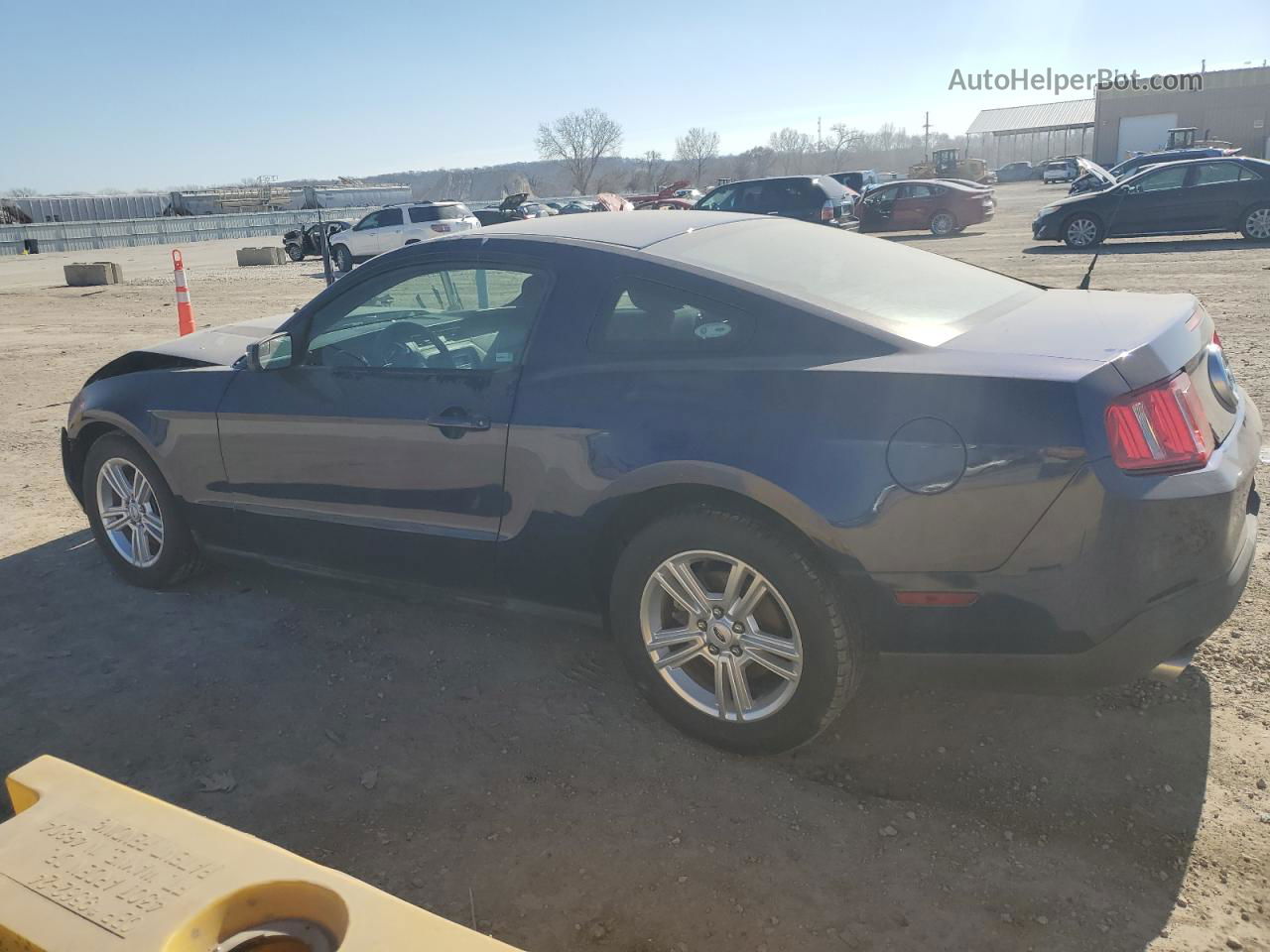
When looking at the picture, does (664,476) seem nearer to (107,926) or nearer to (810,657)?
(810,657)

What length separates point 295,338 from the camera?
387 centimetres

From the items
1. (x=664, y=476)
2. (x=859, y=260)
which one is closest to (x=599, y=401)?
(x=664, y=476)

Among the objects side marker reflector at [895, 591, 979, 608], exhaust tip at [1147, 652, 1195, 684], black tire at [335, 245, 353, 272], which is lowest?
exhaust tip at [1147, 652, 1195, 684]

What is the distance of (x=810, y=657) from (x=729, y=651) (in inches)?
11.3

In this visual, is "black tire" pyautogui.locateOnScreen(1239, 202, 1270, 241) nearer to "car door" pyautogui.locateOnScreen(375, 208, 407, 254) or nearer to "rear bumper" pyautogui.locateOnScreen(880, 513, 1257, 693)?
Answer: "rear bumper" pyautogui.locateOnScreen(880, 513, 1257, 693)

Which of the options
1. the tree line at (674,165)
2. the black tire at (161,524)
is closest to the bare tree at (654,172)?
the tree line at (674,165)

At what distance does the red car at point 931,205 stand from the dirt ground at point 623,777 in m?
23.1

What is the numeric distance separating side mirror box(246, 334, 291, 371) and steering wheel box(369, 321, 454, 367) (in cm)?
40

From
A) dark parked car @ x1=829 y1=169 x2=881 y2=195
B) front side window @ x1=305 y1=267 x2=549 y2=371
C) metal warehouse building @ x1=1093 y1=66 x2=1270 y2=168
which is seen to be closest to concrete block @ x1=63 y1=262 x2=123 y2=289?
front side window @ x1=305 y1=267 x2=549 y2=371

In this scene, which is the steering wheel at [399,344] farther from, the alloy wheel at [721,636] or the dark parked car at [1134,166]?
the dark parked car at [1134,166]

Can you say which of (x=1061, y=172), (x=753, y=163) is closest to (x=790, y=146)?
(x=753, y=163)

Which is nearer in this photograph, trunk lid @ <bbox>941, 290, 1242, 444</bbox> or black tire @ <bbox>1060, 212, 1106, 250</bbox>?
trunk lid @ <bbox>941, 290, 1242, 444</bbox>

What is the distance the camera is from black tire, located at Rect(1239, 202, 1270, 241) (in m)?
16.8

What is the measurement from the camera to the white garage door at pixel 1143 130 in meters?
69.1
